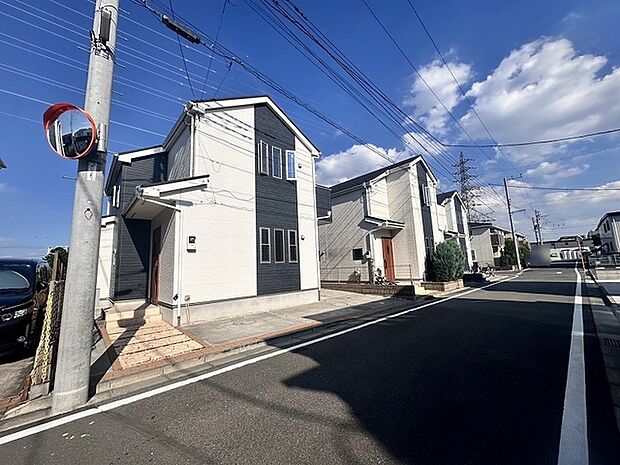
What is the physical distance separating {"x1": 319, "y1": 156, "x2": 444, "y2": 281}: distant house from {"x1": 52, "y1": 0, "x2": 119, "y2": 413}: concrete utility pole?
12.1 m

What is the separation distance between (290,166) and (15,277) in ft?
27.5

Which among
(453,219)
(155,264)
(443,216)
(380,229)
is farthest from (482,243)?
(155,264)

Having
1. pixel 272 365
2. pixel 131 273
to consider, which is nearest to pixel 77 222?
pixel 272 365

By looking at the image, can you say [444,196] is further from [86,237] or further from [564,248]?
[564,248]

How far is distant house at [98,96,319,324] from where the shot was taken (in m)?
7.75

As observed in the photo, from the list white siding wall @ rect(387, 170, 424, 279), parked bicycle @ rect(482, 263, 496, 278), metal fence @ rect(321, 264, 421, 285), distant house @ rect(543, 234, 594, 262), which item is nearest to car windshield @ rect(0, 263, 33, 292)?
metal fence @ rect(321, 264, 421, 285)

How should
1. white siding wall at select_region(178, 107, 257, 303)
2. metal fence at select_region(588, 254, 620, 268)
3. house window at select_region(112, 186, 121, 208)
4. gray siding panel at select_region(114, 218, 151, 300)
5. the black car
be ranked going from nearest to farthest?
the black car → white siding wall at select_region(178, 107, 257, 303) → gray siding panel at select_region(114, 218, 151, 300) → house window at select_region(112, 186, 121, 208) → metal fence at select_region(588, 254, 620, 268)

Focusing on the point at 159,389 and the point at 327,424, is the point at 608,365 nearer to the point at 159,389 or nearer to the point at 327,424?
the point at 327,424

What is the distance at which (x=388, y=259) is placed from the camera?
1647 centimetres

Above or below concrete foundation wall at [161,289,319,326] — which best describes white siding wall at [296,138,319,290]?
above

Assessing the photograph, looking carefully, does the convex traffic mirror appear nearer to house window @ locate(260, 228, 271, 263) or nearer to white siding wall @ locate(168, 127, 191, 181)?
white siding wall @ locate(168, 127, 191, 181)

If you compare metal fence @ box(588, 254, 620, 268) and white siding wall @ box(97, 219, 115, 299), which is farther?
metal fence @ box(588, 254, 620, 268)

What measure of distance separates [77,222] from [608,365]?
768cm

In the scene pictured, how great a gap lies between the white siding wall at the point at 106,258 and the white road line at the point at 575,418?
40.3 feet
